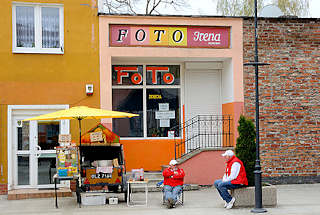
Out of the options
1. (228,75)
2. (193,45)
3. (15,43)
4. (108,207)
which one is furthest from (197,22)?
(108,207)

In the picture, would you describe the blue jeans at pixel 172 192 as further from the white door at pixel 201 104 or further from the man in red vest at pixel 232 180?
the white door at pixel 201 104

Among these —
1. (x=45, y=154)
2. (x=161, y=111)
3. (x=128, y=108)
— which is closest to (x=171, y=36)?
(x=161, y=111)

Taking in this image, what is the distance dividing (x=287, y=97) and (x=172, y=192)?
5.36 m

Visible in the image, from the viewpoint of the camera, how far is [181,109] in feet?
47.3

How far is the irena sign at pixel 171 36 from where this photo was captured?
1334cm

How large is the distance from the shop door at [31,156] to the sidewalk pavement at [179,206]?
2.70 ft

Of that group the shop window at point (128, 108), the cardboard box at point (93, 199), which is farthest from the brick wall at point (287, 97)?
the cardboard box at point (93, 199)

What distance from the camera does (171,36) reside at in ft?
44.4

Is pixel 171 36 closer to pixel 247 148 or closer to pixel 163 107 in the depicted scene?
pixel 163 107

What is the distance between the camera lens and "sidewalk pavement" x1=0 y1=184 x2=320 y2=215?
1000 centimetres

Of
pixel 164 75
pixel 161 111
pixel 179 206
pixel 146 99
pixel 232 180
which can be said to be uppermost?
pixel 164 75

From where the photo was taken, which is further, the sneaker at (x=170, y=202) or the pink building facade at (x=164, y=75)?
the pink building facade at (x=164, y=75)

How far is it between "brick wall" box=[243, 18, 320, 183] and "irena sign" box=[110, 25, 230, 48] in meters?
0.85

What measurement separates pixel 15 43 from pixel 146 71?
4.00 metres
